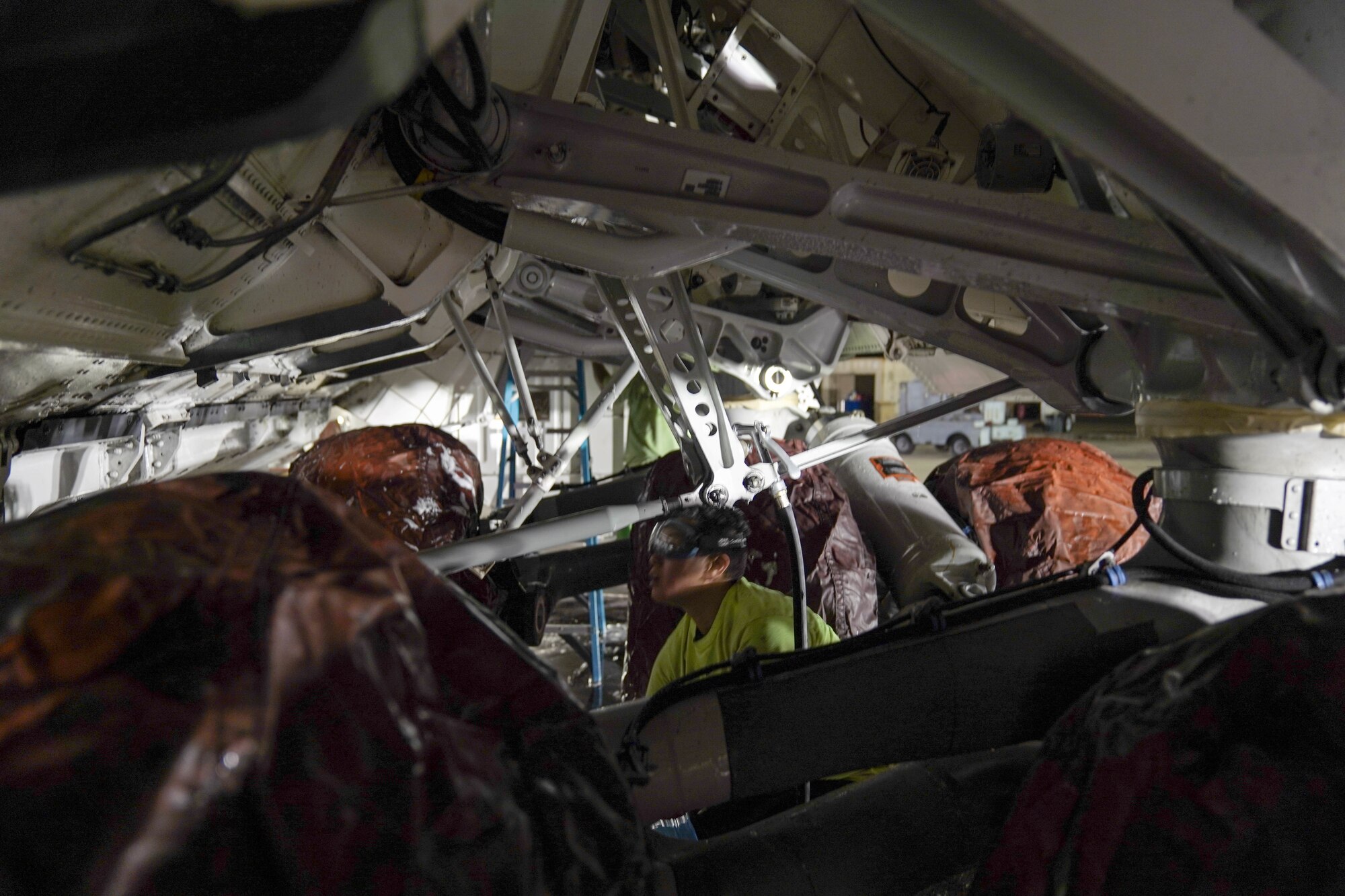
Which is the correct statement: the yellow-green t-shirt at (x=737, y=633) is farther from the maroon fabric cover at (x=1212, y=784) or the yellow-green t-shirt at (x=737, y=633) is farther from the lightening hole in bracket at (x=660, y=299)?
the maroon fabric cover at (x=1212, y=784)

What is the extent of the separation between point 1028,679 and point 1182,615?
28cm

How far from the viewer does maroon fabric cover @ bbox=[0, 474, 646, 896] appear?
1.95 feet

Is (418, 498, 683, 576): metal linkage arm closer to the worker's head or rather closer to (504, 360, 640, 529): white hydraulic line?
the worker's head

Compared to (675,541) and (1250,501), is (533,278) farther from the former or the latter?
(1250,501)

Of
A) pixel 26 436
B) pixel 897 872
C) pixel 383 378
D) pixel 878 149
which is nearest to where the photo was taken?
pixel 897 872

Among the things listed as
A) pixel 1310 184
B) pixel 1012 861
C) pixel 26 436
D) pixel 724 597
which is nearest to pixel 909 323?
pixel 724 597

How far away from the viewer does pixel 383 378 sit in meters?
6.21

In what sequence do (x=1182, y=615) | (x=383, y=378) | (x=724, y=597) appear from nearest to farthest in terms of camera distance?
(x=1182, y=615)
(x=724, y=597)
(x=383, y=378)

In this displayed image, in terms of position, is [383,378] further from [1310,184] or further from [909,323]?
[1310,184]

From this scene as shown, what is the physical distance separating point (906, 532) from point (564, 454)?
1457mm

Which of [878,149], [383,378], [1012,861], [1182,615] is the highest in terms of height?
[878,149]

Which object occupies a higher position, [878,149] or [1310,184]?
[878,149]

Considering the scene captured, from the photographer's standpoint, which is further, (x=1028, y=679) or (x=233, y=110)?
(x=1028, y=679)

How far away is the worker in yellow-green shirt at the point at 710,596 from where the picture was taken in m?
2.24
